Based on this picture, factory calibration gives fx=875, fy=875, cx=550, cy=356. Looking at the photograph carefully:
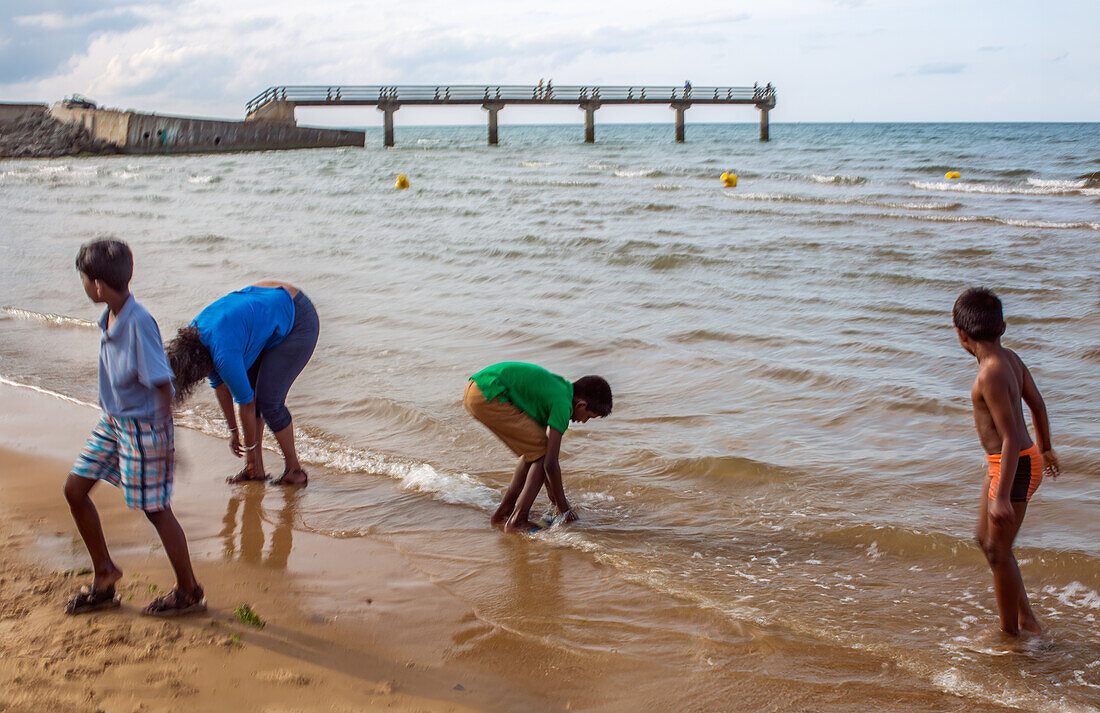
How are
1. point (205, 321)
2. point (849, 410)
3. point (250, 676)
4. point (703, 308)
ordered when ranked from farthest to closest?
point (703, 308) < point (849, 410) < point (205, 321) < point (250, 676)

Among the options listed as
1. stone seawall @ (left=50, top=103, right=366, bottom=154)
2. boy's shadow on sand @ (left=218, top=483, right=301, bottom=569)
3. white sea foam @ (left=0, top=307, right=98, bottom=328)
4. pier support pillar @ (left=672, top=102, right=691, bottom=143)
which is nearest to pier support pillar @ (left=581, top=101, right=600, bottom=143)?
pier support pillar @ (left=672, top=102, right=691, bottom=143)

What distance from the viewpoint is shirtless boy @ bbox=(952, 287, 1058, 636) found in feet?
10.2

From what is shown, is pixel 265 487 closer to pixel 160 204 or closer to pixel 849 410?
pixel 849 410

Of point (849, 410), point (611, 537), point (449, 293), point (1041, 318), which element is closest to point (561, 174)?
point (449, 293)

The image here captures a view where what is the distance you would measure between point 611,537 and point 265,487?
2.02 m

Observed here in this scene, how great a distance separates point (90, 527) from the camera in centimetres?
334

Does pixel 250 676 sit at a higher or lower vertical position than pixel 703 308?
lower

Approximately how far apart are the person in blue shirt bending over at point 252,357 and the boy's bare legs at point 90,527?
0.59 metres

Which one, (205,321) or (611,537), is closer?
(205,321)

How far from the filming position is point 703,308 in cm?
962

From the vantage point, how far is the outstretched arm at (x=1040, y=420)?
125 inches

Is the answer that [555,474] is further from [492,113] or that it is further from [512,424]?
[492,113]

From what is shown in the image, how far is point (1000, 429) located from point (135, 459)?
3.09 meters

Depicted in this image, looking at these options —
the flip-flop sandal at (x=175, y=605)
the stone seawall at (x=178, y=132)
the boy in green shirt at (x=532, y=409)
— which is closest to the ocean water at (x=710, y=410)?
the boy in green shirt at (x=532, y=409)
